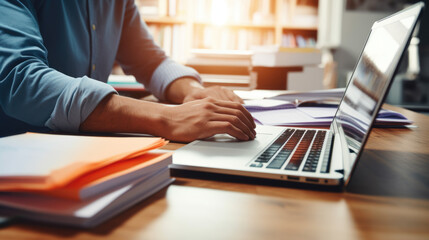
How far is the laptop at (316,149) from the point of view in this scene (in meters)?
0.41

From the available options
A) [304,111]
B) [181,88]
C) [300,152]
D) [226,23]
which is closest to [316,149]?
[300,152]

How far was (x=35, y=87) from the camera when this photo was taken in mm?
655

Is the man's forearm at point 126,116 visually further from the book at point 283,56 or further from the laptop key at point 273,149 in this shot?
the book at point 283,56

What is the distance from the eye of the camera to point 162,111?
0.65 meters

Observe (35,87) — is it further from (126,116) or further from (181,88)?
(181,88)

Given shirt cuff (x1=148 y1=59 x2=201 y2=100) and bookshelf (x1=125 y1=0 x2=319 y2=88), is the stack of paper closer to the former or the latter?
shirt cuff (x1=148 y1=59 x2=201 y2=100)

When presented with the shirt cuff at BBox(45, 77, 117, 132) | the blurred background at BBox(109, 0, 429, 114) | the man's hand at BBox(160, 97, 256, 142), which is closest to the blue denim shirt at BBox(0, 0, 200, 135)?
the shirt cuff at BBox(45, 77, 117, 132)

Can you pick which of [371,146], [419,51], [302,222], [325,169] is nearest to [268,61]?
[371,146]

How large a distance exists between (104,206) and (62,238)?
4cm

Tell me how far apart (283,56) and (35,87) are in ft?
4.23

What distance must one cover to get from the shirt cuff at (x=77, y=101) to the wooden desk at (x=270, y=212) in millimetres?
271

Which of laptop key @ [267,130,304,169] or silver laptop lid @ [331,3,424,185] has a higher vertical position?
silver laptop lid @ [331,3,424,185]

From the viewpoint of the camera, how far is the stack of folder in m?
0.30

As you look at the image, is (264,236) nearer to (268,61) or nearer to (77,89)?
(77,89)
